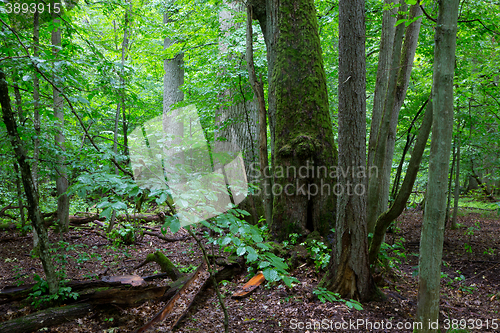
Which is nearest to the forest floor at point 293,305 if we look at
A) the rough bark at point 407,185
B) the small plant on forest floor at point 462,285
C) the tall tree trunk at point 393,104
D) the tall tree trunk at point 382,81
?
the small plant on forest floor at point 462,285

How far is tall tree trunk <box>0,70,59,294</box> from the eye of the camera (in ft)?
9.34

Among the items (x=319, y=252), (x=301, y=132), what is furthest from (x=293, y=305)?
(x=301, y=132)

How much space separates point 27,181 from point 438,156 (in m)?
3.84

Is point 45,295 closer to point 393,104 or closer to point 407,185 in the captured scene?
point 407,185

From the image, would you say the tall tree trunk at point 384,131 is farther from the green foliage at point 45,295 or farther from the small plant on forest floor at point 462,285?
the green foliage at point 45,295

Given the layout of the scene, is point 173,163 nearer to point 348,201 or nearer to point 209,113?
point 348,201

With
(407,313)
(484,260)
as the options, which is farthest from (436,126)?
(484,260)

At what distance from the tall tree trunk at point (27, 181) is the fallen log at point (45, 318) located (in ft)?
0.79

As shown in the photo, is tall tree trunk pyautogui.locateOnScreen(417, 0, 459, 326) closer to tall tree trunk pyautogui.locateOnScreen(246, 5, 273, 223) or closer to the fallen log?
tall tree trunk pyautogui.locateOnScreen(246, 5, 273, 223)

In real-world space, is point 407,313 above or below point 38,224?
below

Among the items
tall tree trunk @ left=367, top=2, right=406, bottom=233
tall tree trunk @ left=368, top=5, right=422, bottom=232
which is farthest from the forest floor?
tall tree trunk @ left=367, top=2, right=406, bottom=233

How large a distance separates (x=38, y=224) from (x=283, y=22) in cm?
456

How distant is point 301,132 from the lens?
459 cm

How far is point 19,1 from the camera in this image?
13.0 feet
